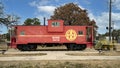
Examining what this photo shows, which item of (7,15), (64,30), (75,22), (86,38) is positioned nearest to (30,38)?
(64,30)

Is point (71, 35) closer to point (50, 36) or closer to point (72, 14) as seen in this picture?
point (50, 36)

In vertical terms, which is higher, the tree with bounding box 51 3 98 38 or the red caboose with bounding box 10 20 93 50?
the tree with bounding box 51 3 98 38

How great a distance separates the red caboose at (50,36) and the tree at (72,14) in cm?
3241

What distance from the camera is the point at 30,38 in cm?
3725

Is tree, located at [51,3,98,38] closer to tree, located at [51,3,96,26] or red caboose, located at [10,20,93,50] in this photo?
tree, located at [51,3,96,26]

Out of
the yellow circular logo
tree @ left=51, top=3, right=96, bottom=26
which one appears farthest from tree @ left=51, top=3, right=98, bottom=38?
the yellow circular logo

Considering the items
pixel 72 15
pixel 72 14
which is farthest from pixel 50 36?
pixel 72 14

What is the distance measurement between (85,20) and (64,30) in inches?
1387

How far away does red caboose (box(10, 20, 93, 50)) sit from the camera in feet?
121

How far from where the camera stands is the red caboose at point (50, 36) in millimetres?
36969

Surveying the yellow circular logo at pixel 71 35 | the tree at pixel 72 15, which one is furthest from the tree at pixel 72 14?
the yellow circular logo at pixel 71 35

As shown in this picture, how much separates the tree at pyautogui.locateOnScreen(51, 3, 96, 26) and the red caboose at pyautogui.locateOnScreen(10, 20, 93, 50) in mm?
32408

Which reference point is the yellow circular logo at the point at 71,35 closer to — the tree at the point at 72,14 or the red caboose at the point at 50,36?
the red caboose at the point at 50,36

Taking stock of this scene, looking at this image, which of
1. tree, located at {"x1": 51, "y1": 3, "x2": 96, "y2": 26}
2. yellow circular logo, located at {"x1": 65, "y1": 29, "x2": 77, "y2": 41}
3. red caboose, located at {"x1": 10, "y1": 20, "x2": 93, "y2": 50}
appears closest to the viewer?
red caboose, located at {"x1": 10, "y1": 20, "x2": 93, "y2": 50}
